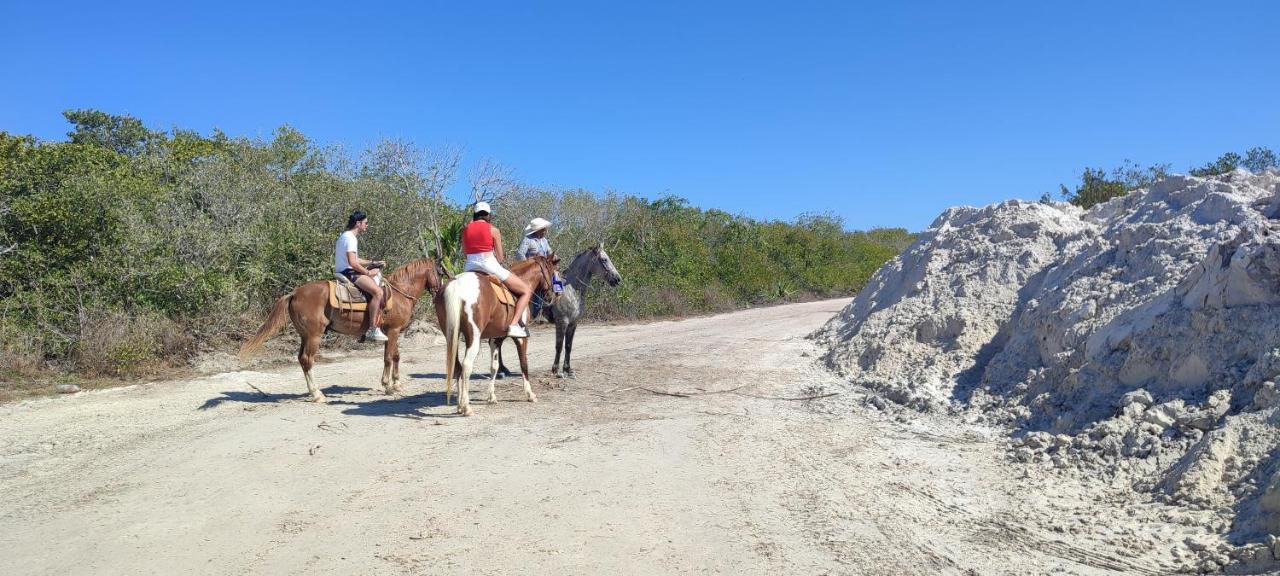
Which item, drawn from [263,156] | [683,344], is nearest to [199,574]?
[683,344]

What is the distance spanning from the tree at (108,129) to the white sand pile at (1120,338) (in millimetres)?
24796

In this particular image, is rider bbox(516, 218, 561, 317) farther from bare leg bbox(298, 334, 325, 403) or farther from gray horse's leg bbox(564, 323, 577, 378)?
bare leg bbox(298, 334, 325, 403)

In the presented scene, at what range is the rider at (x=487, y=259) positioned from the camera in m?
8.55

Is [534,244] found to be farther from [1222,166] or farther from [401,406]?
[1222,166]

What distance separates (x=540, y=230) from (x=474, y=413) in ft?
10.4

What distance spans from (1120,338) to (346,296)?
27.2 feet

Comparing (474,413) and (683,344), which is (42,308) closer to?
(474,413)

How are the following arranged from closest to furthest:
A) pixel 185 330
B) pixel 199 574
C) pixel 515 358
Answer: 1. pixel 199 574
2. pixel 185 330
3. pixel 515 358

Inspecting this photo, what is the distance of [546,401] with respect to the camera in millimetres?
8906

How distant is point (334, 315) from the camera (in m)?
9.02

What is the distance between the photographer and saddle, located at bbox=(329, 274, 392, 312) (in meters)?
8.91

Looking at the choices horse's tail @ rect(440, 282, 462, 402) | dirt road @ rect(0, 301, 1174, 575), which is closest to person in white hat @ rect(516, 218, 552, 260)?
dirt road @ rect(0, 301, 1174, 575)

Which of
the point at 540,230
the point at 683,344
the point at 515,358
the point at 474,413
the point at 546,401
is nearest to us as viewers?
the point at 474,413

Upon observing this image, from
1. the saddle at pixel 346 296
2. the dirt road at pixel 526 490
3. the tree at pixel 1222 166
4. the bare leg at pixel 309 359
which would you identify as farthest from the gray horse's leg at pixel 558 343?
the tree at pixel 1222 166
